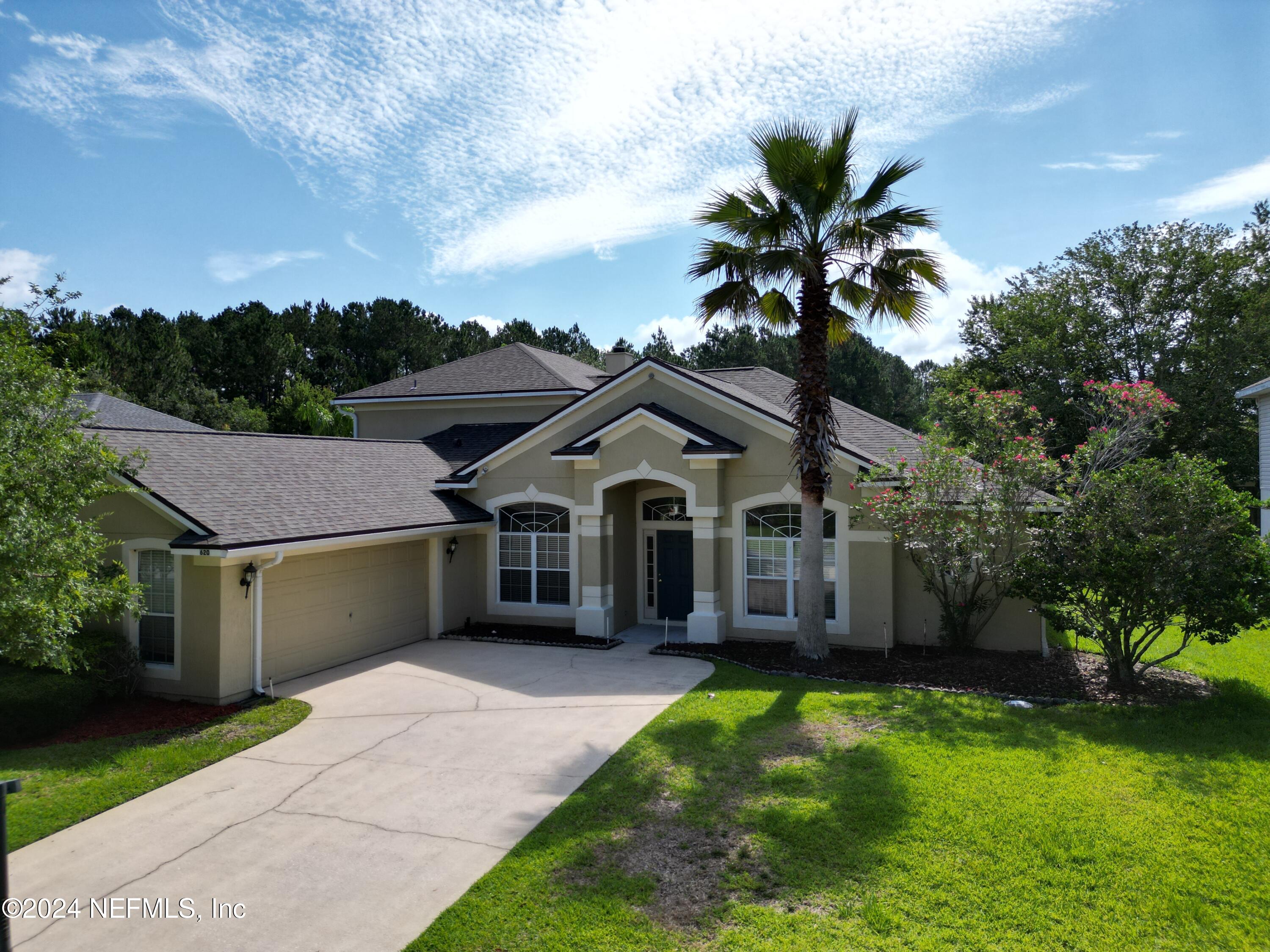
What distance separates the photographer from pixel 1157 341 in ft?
95.0

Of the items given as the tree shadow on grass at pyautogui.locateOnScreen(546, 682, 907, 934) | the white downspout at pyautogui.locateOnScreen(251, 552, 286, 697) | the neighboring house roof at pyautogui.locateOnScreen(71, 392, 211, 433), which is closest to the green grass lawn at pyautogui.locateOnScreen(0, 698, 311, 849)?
the white downspout at pyautogui.locateOnScreen(251, 552, 286, 697)

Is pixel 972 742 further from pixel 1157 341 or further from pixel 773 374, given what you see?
pixel 1157 341

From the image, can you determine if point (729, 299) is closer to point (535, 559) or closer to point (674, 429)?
point (674, 429)

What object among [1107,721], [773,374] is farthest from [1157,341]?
[1107,721]

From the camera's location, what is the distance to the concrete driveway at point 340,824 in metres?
5.42

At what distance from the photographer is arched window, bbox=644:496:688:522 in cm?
1644

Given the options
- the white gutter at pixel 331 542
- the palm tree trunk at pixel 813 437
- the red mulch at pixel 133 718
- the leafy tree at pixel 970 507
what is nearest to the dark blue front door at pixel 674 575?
the white gutter at pixel 331 542

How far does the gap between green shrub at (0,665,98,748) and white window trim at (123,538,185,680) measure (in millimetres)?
945

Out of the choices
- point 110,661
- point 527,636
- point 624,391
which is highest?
point 624,391

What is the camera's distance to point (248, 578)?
11.0 m

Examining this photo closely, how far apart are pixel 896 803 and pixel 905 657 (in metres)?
6.55

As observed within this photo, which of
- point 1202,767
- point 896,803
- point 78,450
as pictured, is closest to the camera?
point 896,803

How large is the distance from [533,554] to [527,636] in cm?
193

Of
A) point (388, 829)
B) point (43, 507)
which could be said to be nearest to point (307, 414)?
point (43, 507)
